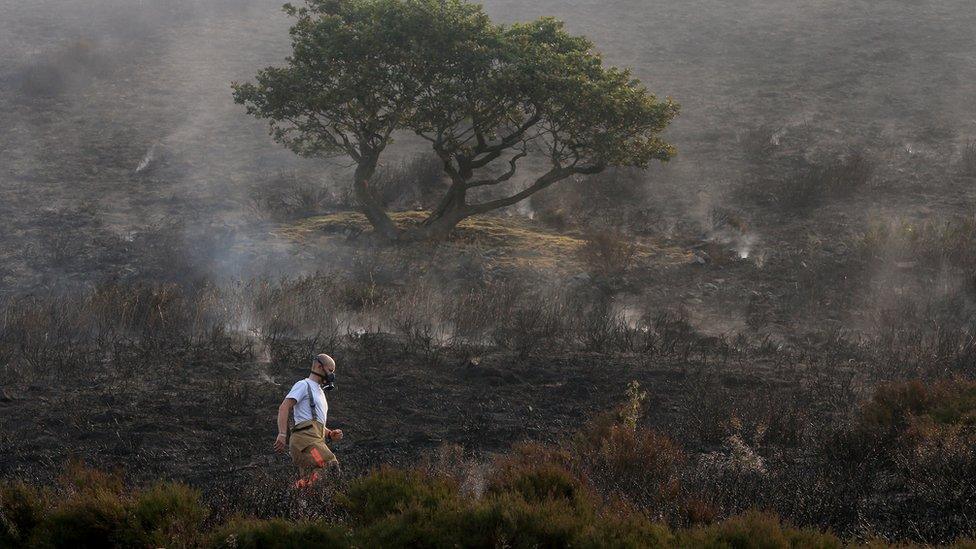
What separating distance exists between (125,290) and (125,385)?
3.46 metres

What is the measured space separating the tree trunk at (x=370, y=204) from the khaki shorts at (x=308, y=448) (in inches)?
343

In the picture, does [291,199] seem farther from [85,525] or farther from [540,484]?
[540,484]

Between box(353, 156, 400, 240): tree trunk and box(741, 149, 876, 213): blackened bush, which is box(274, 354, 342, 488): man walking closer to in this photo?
box(353, 156, 400, 240): tree trunk

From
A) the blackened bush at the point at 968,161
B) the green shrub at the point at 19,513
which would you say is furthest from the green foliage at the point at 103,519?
the blackened bush at the point at 968,161

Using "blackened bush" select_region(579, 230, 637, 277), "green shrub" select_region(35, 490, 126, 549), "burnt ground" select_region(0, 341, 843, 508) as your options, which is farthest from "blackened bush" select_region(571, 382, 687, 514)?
"blackened bush" select_region(579, 230, 637, 277)

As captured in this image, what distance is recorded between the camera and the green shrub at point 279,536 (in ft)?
19.6

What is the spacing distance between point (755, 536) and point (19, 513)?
483cm

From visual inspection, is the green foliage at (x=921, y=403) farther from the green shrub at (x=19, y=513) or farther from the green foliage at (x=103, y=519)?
the green shrub at (x=19, y=513)

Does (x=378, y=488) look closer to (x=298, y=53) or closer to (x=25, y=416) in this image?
(x=25, y=416)

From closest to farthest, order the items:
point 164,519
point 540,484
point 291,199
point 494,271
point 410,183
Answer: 1. point 164,519
2. point 540,484
3. point 494,271
4. point 291,199
5. point 410,183

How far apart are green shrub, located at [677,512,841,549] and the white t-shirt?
323cm

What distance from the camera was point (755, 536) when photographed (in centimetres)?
570

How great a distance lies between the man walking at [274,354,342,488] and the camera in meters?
7.66

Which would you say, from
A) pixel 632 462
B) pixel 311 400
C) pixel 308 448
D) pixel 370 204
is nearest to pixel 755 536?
pixel 632 462
